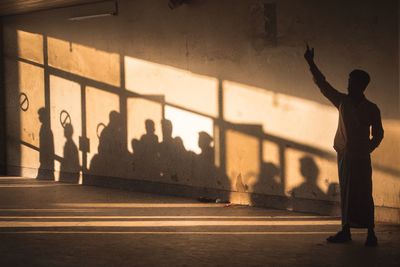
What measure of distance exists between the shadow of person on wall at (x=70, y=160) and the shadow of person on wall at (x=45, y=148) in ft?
1.29

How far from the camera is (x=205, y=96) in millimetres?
9367

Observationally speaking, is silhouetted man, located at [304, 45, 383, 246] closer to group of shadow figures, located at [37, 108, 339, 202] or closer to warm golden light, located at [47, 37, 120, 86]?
group of shadow figures, located at [37, 108, 339, 202]

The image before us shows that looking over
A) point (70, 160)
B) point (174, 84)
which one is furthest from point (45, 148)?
point (174, 84)

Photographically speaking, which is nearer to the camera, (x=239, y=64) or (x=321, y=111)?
(x=321, y=111)

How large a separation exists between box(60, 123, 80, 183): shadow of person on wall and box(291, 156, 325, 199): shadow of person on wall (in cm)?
467

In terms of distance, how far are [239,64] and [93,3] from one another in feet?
10.9

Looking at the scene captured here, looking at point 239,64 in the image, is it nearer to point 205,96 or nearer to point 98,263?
point 205,96

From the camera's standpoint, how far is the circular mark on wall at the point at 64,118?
38.3 ft

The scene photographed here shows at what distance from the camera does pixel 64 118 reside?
11758mm

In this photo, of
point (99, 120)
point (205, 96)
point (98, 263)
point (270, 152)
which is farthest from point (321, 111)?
point (99, 120)

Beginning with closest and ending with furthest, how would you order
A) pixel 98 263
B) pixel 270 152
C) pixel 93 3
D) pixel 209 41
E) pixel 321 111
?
pixel 98 263 < pixel 321 111 < pixel 270 152 < pixel 209 41 < pixel 93 3

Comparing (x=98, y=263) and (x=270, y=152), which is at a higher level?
(x=270, y=152)

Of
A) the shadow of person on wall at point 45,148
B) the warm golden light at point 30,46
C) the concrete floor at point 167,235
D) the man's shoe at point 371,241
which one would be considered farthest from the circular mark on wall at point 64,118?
the man's shoe at point 371,241

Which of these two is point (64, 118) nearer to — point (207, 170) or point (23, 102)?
point (23, 102)
